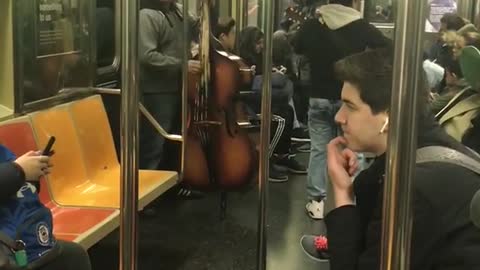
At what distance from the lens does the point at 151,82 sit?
4402 millimetres

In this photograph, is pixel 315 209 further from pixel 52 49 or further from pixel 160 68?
pixel 52 49

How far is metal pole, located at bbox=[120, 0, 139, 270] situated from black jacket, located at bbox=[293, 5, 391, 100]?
3.22 m

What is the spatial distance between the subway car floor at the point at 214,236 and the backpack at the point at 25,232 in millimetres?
1287

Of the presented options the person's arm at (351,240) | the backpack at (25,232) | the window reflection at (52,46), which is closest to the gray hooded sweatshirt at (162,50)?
the window reflection at (52,46)

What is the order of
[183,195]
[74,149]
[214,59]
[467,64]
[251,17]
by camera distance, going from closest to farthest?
[467,64] → [74,149] → [214,59] → [183,195] → [251,17]

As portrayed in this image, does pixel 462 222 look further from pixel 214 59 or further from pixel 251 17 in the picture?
pixel 251 17

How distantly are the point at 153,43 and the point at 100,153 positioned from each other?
0.96 metres

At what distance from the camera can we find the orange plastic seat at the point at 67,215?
2.60m

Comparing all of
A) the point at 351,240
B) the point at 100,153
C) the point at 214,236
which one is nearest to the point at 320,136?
the point at 214,236

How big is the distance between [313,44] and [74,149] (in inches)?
73.5

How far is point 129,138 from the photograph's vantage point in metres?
1.08

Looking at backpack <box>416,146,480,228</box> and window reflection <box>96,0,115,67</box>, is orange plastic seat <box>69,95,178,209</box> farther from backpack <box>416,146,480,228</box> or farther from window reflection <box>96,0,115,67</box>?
backpack <box>416,146,480,228</box>

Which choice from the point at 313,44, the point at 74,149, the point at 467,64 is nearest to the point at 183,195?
the point at 313,44

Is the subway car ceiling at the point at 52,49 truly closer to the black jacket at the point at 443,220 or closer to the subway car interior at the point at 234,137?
the subway car interior at the point at 234,137
